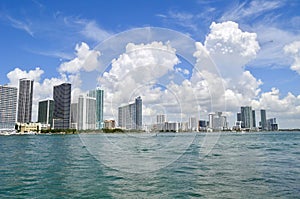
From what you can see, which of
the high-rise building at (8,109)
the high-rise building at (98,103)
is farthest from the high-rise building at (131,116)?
the high-rise building at (8,109)

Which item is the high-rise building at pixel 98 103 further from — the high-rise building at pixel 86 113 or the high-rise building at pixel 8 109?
the high-rise building at pixel 8 109

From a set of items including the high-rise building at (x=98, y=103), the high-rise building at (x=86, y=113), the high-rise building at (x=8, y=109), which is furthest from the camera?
the high-rise building at (x=8, y=109)

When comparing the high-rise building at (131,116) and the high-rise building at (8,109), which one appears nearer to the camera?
the high-rise building at (131,116)

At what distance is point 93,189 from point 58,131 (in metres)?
156

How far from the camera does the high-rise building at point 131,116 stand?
44.4ft

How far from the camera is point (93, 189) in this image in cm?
1384

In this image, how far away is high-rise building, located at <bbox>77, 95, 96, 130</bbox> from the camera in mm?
12652

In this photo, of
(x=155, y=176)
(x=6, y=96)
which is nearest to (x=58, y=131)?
(x=6, y=96)

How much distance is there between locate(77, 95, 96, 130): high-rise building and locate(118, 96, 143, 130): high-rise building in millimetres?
1151

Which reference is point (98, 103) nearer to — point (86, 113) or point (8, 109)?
point (86, 113)

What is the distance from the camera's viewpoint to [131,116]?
1408 cm

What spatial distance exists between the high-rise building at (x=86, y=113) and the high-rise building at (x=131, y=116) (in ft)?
3.78

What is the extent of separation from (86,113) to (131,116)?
6.67 ft

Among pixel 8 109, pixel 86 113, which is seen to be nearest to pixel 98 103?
pixel 86 113
